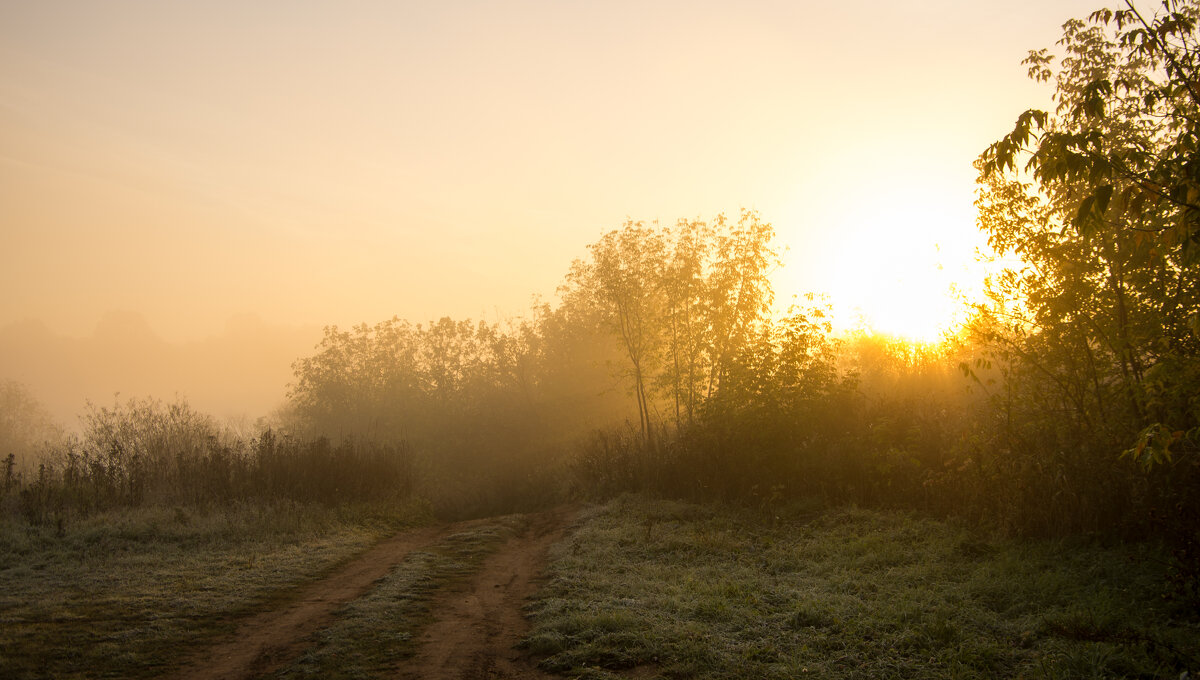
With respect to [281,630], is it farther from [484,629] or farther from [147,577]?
[147,577]

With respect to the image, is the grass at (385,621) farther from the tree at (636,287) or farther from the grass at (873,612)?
the tree at (636,287)

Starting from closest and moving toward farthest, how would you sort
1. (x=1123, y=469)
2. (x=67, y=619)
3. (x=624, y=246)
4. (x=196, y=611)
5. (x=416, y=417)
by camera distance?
(x=67, y=619)
(x=196, y=611)
(x=1123, y=469)
(x=624, y=246)
(x=416, y=417)

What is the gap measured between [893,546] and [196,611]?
33.2 ft

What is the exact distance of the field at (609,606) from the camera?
244 inches

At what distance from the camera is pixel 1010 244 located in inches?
403

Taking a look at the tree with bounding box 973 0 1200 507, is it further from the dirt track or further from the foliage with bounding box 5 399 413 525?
the foliage with bounding box 5 399 413 525

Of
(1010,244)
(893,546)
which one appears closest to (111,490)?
(893,546)

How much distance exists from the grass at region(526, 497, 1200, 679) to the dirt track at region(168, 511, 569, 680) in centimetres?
44

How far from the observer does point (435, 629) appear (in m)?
7.82

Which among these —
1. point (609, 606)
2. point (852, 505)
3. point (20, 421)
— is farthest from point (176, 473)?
point (20, 421)

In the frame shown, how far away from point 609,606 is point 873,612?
308 cm

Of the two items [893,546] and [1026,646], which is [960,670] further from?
[893,546]

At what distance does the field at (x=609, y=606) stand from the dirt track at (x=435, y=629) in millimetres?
38

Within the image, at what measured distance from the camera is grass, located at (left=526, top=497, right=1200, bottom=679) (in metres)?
5.88
